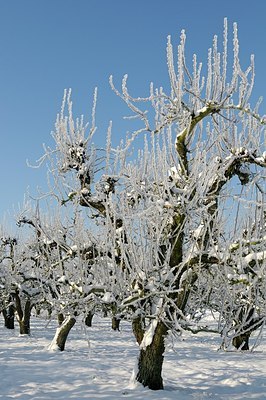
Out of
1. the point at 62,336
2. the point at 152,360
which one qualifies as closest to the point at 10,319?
the point at 62,336

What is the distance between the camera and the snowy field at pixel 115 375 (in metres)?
7.43

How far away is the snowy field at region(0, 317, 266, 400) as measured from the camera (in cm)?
743

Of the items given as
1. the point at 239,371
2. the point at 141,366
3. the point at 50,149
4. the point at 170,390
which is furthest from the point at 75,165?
the point at 239,371

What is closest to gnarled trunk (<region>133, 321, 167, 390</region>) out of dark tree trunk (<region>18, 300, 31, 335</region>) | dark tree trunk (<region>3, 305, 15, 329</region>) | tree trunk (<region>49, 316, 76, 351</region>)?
tree trunk (<region>49, 316, 76, 351</region>)

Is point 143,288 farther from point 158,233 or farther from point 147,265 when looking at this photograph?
point 158,233

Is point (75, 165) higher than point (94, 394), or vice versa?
point (75, 165)

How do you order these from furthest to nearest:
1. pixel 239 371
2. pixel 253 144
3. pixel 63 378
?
pixel 239 371, pixel 63 378, pixel 253 144

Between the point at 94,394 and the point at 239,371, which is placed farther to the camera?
the point at 239,371

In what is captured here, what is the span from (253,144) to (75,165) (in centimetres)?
415

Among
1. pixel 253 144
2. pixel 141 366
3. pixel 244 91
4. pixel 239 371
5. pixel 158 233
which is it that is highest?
pixel 244 91

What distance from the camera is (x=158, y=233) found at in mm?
6387

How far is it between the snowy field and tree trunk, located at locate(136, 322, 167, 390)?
0.18 metres

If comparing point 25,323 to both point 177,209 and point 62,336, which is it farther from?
point 177,209

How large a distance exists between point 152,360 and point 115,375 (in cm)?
222
